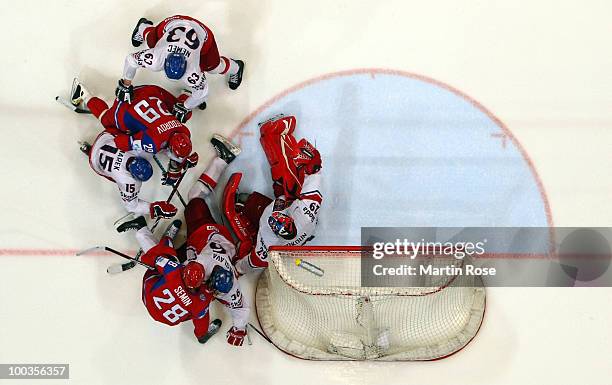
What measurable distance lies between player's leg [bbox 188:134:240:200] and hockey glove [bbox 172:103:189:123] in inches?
12.1

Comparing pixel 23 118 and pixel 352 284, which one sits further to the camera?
pixel 23 118

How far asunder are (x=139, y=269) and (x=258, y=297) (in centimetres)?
95

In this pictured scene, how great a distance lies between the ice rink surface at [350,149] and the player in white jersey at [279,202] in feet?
0.71

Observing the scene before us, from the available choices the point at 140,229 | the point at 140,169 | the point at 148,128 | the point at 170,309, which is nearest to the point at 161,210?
the point at 140,229

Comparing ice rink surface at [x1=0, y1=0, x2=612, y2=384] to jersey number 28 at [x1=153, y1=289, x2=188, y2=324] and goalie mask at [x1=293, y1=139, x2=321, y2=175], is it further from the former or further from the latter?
jersey number 28 at [x1=153, y1=289, x2=188, y2=324]

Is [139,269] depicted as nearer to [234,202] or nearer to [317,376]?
[234,202]

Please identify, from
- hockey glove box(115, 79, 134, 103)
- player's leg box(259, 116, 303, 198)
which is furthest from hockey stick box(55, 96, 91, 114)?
player's leg box(259, 116, 303, 198)

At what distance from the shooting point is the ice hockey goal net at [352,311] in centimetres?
459

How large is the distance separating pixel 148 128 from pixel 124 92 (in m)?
0.46

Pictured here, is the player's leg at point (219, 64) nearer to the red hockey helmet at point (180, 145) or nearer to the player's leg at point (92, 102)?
the red hockey helmet at point (180, 145)

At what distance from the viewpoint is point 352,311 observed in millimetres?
4789

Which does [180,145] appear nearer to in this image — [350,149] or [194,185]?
[194,185]

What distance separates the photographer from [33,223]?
534cm

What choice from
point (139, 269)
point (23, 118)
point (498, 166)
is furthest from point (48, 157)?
point (498, 166)
